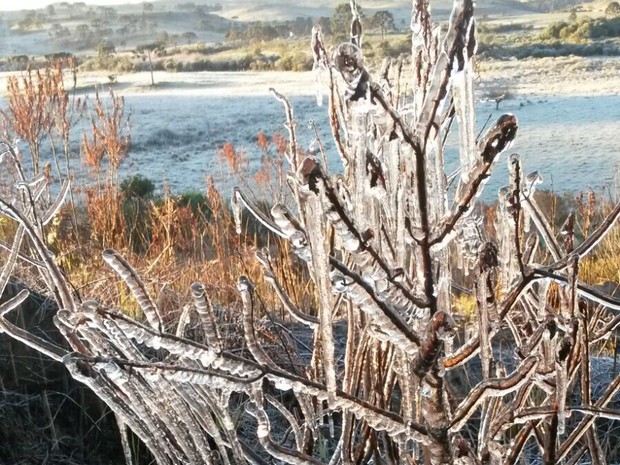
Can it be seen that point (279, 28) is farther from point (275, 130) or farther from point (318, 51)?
point (318, 51)

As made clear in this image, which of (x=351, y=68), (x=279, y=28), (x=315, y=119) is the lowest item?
(x=315, y=119)

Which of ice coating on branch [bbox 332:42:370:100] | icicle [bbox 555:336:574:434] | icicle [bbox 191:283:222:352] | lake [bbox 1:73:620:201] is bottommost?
lake [bbox 1:73:620:201]

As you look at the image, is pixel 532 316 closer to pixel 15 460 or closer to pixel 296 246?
pixel 296 246

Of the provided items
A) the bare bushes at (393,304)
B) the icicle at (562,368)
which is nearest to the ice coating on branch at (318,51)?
the bare bushes at (393,304)

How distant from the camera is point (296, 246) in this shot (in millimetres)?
720

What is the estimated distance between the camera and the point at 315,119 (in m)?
14.0

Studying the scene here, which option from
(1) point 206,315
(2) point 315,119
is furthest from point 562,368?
(2) point 315,119

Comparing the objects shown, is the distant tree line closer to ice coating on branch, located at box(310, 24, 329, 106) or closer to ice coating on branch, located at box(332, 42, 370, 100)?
ice coating on branch, located at box(310, 24, 329, 106)

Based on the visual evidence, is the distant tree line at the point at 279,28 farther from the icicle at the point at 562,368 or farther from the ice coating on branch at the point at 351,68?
the ice coating on branch at the point at 351,68

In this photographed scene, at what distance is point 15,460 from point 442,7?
23245mm

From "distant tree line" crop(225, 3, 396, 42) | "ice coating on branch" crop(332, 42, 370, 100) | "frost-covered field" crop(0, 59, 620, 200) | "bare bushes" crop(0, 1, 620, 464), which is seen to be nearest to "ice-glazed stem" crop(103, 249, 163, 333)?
"bare bushes" crop(0, 1, 620, 464)

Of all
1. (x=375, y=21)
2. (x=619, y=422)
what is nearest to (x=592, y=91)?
(x=375, y=21)

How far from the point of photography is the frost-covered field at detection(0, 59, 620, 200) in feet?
35.1

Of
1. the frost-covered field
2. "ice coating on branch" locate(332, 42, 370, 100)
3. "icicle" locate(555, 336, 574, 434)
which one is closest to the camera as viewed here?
"ice coating on branch" locate(332, 42, 370, 100)
